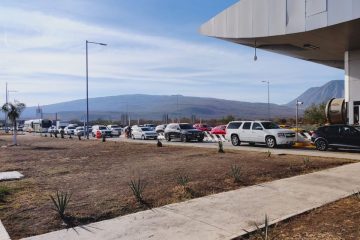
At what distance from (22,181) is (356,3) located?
18021 mm

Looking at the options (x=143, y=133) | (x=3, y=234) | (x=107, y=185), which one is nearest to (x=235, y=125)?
(x=143, y=133)

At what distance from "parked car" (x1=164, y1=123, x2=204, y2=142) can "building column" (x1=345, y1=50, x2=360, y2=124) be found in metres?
12.8

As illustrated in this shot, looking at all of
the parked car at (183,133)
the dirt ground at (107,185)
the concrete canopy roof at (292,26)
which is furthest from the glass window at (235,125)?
the dirt ground at (107,185)

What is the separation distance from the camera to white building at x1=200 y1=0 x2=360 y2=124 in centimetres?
2328

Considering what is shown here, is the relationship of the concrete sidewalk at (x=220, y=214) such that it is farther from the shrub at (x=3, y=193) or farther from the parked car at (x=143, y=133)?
the parked car at (x=143, y=133)

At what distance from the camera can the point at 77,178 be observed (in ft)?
43.2

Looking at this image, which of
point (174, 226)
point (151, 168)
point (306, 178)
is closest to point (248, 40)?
point (151, 168)

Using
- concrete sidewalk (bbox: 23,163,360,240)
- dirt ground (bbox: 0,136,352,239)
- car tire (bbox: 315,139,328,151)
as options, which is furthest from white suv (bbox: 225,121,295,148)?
concrete sidewalk (bbox: 23,163,360,240)

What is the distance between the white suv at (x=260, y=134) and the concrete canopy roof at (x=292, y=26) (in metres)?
5.72

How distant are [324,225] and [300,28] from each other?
19.7 m

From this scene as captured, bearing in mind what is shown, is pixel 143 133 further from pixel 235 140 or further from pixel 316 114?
pixel 316 114

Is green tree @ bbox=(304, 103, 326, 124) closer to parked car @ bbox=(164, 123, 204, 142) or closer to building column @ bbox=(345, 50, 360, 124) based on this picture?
parked car @ bbox=(164, 123, 204, 142)

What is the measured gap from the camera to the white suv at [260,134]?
2634cm

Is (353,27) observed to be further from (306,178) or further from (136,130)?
(136,130)
